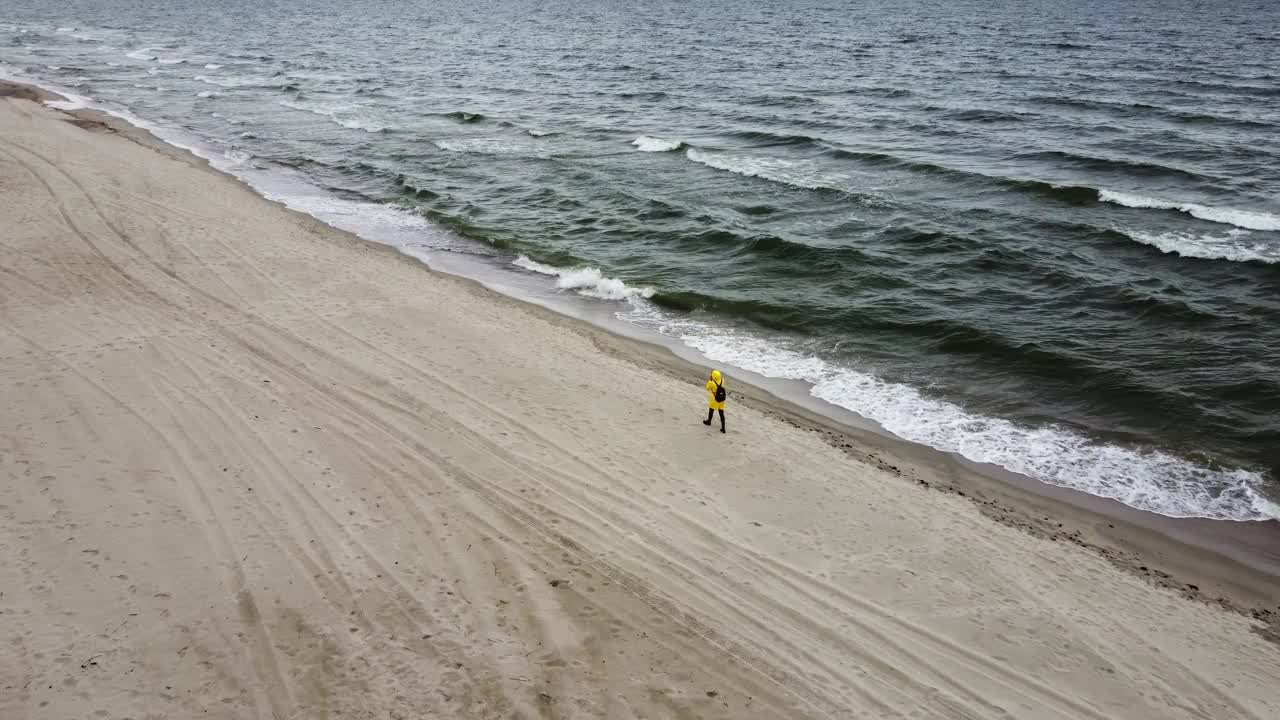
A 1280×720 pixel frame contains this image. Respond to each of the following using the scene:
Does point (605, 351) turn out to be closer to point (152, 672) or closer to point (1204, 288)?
point (152, 672)

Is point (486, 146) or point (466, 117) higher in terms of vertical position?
point (466, 117)

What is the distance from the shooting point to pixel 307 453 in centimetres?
1138

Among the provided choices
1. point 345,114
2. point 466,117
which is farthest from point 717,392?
point 345,114

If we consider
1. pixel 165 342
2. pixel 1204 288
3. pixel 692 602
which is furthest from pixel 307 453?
pixel 1204 288

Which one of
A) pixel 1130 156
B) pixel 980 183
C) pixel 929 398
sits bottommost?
pixel 929 398

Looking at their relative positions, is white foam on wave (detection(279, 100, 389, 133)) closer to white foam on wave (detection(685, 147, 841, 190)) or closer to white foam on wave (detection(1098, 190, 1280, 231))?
white foam on wave (detection(685, 147, 841, 190))

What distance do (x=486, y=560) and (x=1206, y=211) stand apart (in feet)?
81.2

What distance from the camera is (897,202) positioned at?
26.2 metres

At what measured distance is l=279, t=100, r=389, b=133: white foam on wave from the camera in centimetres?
3916

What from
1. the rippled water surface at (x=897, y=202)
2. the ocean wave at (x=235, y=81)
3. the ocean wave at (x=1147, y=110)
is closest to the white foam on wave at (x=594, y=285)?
the rippled water surface at (x=897, y=202)

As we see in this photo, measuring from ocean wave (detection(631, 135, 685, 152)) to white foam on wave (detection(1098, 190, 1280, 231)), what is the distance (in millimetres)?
16462

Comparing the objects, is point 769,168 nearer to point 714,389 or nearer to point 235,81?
point 714,389

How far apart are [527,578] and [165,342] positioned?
9.52m

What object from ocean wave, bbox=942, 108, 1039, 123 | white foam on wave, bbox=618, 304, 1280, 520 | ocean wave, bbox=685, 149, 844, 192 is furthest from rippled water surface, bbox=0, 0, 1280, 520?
ocean wave, bbox=942, 108, 1039, 123
